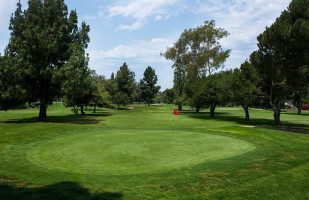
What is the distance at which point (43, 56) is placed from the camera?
28.1 metres

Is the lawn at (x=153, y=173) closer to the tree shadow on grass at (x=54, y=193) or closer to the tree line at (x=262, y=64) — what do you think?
the tree shadow on grass at (x=54, y=193)

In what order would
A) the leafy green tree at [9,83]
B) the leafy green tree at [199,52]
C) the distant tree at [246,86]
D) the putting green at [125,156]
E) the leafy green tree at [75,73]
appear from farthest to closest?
the leafy green tree at [199,52]
the distant tree at [246,86]
the leafy green tree at [75,73]
the leafy green tree at [9,83]
the putting green at [125,156]

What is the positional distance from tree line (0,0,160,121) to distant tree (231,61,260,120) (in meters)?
21.3

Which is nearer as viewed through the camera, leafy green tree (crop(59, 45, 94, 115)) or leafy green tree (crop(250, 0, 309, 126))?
leafy green tree (crop(250, 0, 309, 126))

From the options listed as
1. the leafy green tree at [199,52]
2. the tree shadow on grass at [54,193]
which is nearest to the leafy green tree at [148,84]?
the leafy green tree at [199,52]

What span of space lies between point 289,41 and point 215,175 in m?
20.0

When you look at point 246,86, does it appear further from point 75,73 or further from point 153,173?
point 153,173

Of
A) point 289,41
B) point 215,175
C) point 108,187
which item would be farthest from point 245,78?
point 108,187

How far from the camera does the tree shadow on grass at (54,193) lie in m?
5.29

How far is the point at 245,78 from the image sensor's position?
107 ft

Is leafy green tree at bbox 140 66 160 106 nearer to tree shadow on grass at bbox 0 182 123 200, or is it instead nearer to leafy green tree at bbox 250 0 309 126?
leafy green tree at bbox 250 0 309 126

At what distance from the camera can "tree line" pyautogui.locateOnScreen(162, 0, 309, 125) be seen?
21.1m

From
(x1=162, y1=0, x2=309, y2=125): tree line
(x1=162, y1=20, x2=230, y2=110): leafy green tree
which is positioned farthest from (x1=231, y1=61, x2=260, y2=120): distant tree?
(x1=162, y1=20, x2=230, y2=110): leafy green tree

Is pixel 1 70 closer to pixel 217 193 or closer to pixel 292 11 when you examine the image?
pixel 217 193
